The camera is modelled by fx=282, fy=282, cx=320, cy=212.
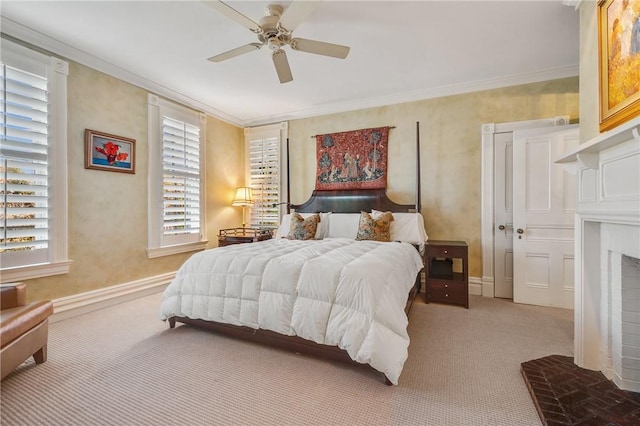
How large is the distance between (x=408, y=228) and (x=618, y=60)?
7.86ft

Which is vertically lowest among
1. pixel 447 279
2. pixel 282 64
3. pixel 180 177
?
pixel 447 279

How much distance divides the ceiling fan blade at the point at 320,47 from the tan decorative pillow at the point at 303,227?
7.01 feet

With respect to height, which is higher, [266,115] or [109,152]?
[266,115]

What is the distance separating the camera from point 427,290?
341 centimetres

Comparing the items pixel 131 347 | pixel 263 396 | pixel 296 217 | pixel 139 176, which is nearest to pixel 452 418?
pixel 263 396

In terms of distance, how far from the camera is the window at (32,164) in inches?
101

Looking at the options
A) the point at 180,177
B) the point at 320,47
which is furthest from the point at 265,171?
the point at 320,47

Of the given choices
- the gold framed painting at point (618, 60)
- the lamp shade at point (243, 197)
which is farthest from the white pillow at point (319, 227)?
the gold framed painting at point (618, 60)

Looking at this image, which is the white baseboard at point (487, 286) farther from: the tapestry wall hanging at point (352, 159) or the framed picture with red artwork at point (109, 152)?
the framed picture with red artwork at point (109, 152)

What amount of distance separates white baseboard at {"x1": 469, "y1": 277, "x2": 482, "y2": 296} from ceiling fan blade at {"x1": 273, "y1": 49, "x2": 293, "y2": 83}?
3.42m

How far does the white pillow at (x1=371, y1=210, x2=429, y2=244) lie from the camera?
361 cm

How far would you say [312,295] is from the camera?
2.04 m

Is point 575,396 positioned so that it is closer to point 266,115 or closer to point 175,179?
point 175,179

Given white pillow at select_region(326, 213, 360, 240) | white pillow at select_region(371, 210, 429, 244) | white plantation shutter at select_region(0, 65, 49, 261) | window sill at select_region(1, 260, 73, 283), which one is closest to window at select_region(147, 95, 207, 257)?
window sill at select_region(1, 260, 73, 283)
